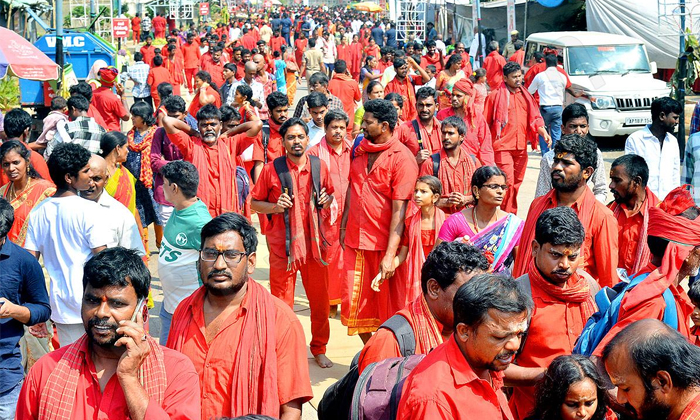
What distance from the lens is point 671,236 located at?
14.8ft

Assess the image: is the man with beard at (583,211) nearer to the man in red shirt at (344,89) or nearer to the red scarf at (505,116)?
the red scarf at (505,116)

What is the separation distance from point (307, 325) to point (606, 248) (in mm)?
3414

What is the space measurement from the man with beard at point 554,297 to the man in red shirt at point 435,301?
1.75 feet

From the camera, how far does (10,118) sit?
7.92 metres

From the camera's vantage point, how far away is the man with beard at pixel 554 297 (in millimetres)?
4148

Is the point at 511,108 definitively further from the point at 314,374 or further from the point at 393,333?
the point at 393,333

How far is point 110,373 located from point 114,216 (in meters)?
2.13

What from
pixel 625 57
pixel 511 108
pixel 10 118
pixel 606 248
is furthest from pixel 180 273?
pixel 625 57

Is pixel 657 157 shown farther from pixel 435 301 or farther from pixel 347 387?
pixel 347 387

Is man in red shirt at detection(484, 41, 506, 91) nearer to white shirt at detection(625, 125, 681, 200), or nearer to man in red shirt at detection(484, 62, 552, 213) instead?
man in red shirt at detection(484, 62, 552, 213)

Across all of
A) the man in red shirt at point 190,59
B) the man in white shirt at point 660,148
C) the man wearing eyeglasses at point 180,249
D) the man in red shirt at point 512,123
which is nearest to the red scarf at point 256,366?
the man wearing eyeglasses at point 180,249

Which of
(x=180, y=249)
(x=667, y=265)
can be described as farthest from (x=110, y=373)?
(x=667, y=265)

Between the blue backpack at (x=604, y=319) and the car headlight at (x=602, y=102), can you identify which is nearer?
the blue backpack at (x=604, y=319)

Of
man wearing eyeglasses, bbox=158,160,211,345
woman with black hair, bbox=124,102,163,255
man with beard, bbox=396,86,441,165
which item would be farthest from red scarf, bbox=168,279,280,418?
woman with black hair, bbox=124,102,163,255
